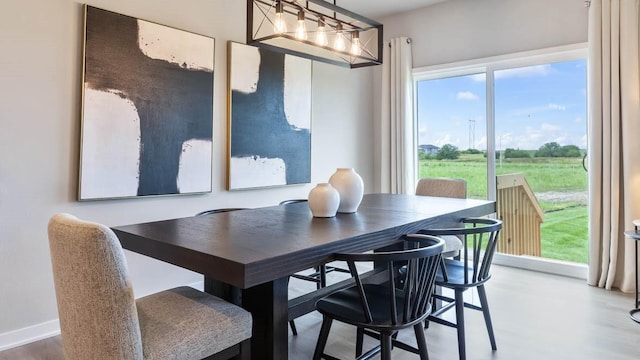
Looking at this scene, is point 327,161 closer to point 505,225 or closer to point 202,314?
point 505,225

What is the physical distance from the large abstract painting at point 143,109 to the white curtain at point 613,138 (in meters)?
3.34

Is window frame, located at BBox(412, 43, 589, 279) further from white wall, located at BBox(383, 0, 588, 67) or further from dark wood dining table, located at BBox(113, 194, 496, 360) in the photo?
dark wood dining table, located at BBox(113, 194, 496, 360)

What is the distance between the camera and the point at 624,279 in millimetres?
3408

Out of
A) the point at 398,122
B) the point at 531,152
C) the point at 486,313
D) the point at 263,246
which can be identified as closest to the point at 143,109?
the point at 263,246

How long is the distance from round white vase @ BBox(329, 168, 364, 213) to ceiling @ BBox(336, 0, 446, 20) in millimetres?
2801

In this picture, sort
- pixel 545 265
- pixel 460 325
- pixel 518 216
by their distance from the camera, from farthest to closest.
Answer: pixel 518 216
pixel 545 265
pixel 460 325

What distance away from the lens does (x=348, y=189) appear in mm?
2354

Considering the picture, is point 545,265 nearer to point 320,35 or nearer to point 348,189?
point 348,189

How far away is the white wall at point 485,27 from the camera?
12.5 feet

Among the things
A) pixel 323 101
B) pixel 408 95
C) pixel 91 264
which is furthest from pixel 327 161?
pixel 91 264

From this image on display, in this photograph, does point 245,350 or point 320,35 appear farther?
point 320,35

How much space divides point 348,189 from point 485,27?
3025 mm

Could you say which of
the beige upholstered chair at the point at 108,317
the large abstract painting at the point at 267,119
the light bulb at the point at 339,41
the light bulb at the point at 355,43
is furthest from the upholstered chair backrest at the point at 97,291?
the large abstract painting at the point at 267,119

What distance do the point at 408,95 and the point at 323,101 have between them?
3.45ft
